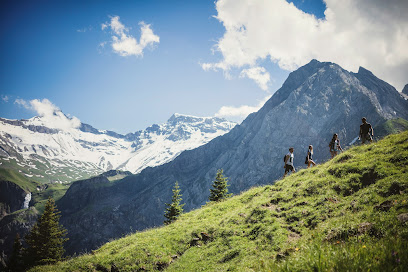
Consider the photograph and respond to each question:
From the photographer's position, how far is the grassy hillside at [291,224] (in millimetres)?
8805

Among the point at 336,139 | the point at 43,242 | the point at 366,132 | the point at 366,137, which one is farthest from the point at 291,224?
the point at 43,242

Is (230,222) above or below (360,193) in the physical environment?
below

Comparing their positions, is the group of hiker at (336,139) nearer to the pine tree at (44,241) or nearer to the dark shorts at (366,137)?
the dark shorts at (366,137)

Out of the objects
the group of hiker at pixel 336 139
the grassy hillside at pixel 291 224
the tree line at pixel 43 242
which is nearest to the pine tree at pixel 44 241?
the tree line at pixel 43 242

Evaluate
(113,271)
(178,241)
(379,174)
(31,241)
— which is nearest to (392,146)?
(379,174)

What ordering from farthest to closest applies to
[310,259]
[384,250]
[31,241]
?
[31,241] < [310,259] < [384,250]

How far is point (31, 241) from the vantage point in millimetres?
35469

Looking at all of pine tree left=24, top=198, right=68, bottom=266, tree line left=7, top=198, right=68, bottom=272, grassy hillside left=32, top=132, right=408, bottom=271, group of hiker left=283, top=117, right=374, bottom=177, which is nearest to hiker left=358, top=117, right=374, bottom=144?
group of hiker left=283, top=117, right=374, bottom=177

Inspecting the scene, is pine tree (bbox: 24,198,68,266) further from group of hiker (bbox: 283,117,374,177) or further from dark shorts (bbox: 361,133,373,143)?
dark shorts (bbox: 361,133,373,143)

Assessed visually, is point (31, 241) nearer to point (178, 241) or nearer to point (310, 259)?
point (178, 241)

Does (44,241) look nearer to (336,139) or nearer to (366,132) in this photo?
(336,139)

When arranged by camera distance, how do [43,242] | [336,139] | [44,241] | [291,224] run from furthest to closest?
[44,241] < [43,242] < [336,139] < [291,224]

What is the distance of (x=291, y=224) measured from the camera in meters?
12.6

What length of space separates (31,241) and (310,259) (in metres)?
45.6
